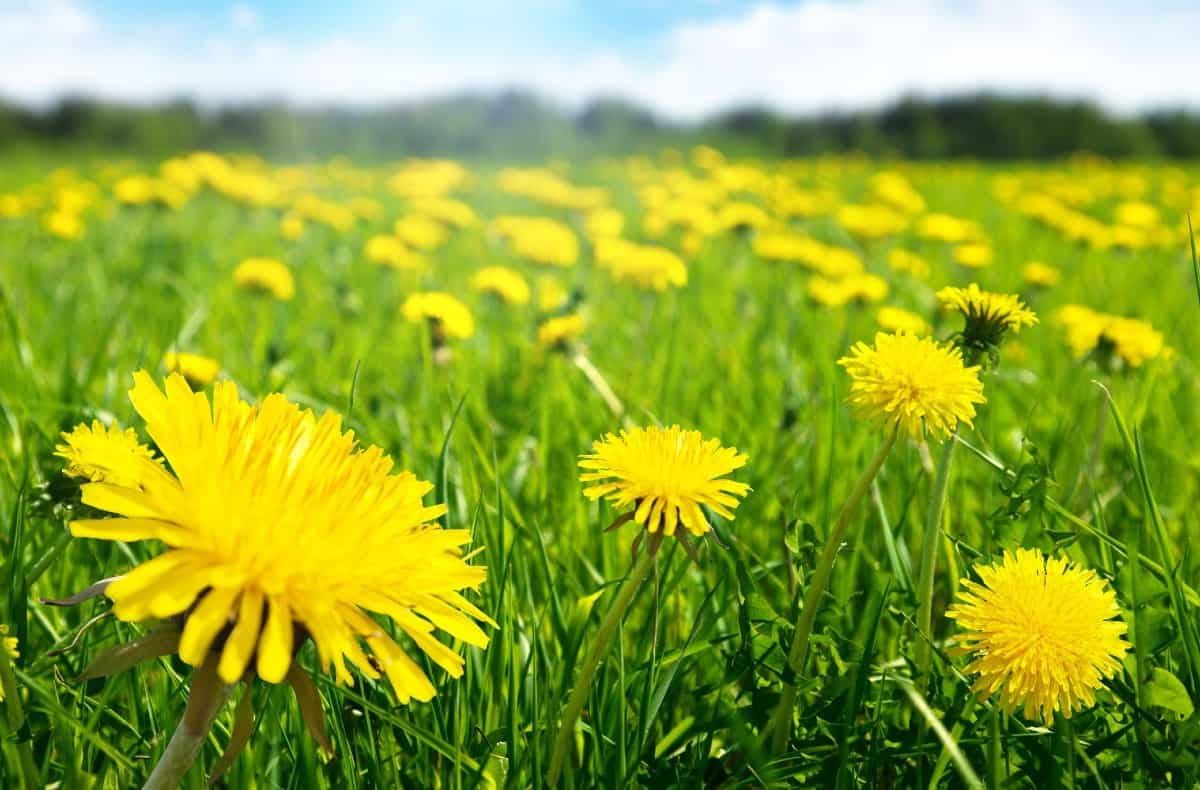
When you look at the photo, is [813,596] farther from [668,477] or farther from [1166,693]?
[1166,693]

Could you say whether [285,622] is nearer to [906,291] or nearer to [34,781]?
[34,781]

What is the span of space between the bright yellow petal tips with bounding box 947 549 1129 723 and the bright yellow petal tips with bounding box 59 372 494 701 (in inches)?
16.6

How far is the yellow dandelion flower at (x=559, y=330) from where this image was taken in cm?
180

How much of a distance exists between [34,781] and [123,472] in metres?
0.32

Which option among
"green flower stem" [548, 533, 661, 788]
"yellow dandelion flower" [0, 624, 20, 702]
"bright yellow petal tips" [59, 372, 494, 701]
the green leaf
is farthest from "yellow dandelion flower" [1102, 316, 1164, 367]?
"yellow dandelion flower" [0, 624, 20, 702]

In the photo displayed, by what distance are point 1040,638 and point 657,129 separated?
67.2ft

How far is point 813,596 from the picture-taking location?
0.72 m

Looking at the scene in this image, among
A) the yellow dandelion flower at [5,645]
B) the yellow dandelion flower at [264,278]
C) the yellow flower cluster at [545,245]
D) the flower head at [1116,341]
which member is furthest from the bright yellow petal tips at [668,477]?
the yellow flower cluster at [545,245]

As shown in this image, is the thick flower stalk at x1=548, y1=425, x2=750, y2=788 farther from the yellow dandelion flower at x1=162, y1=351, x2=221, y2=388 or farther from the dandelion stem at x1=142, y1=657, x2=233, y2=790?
the yellow dandelion flower at x1=162, y1=351, x2=221, y2=388

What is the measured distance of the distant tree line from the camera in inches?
794

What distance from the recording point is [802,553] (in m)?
0.86

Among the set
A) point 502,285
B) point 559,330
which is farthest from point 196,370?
point 502,285

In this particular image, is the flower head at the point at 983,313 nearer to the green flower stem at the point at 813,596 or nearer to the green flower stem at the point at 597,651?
the green flower stem at the point at 813,596

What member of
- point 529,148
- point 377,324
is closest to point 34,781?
point 377,324
